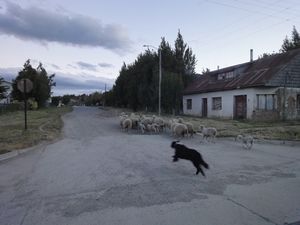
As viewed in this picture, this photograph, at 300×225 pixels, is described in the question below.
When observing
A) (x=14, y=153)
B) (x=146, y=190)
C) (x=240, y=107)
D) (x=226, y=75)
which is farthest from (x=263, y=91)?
(x=146, y=190)

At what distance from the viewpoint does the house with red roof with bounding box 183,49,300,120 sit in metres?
34.0

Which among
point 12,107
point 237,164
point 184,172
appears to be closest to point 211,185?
Answer: point 184,172

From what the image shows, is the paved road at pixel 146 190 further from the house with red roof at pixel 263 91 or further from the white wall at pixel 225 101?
the house with red roof at pixel 263 91

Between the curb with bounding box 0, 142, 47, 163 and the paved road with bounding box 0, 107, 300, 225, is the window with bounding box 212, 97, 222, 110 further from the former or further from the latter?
the curb with bounding box 0, 142, 47, 163

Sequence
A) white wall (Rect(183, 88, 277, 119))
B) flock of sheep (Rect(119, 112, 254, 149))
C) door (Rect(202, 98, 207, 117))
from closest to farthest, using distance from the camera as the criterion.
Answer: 1. flock of sheep (Rect(119, 112, 254, 149))
2. white wall (Rect(183, 88, 277, 119))
3. door (Rect(202, 98, 207, 117))

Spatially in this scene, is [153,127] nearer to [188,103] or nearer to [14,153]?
[14,153]

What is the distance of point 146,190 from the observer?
24.8ft

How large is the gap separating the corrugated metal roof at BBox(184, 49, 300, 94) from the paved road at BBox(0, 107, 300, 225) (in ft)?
75.9

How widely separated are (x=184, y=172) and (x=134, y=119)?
14.9 meters

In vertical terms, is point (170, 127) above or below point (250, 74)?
below

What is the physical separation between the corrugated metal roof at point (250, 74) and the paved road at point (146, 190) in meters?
23.1

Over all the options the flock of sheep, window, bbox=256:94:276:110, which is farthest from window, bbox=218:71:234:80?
the flock of sheep

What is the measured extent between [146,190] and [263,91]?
28.8 m

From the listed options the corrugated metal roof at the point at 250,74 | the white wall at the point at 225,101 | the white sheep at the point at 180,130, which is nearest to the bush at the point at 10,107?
the white wall at the point at 225,101
